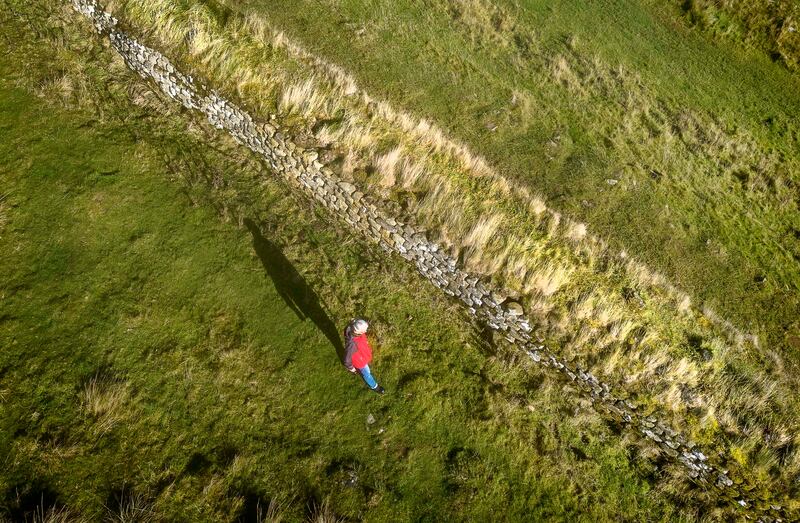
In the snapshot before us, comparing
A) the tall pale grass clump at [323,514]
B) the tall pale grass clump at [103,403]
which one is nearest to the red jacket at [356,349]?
the tall pale grass clump at [323,514]

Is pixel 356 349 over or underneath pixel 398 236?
underneath

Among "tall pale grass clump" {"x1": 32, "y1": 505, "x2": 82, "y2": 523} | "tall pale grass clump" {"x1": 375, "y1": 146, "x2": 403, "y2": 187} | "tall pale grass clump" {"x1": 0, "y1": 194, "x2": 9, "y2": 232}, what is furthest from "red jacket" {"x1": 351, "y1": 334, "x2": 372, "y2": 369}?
"tall pale grass clump" {"x1": 0, "y1": 194, "x2": 9, "y2": 232}

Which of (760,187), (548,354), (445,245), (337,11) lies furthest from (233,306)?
(760,187)

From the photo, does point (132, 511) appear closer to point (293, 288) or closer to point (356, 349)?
point (356, 349)

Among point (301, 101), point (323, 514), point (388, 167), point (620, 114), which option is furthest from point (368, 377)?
point (620, 114)

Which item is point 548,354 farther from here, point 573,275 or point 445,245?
point 445,245

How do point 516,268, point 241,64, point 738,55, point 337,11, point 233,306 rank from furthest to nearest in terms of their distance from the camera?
point 738,55 → point 337,11 → point 241,64 → point 516,268 → point 233,306

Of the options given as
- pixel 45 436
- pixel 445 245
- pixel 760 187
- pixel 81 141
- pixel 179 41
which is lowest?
pixel 45 436
